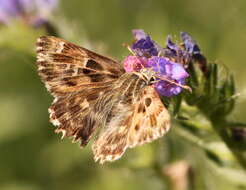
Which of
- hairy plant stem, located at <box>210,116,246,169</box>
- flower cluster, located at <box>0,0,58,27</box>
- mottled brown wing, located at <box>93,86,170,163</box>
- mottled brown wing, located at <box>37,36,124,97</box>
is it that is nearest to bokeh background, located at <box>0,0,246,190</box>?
flower cluster, located at <box>0,0,58,27</box>

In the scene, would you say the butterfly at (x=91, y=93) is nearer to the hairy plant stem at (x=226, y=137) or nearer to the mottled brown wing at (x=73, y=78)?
the mottled brown wing at (x=73, y=78)

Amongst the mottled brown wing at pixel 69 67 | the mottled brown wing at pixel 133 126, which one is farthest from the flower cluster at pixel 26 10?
the mottled brown wing at pixel 133 126

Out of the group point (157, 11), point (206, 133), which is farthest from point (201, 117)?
point (157, 11)

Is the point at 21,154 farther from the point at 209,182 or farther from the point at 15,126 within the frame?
the point at 209,182

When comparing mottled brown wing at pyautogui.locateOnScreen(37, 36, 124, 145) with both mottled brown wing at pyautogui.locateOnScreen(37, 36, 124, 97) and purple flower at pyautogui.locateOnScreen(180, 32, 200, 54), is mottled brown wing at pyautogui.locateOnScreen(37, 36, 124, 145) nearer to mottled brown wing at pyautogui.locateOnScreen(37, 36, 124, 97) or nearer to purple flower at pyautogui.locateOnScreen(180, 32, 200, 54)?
mottled brown wing at pyautogui.locateOnScreen(37, 36, 124, 97)

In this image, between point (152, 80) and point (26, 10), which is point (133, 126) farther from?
point (26, 10)

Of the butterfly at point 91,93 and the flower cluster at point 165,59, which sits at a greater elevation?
the flower cluster at point 165,59
